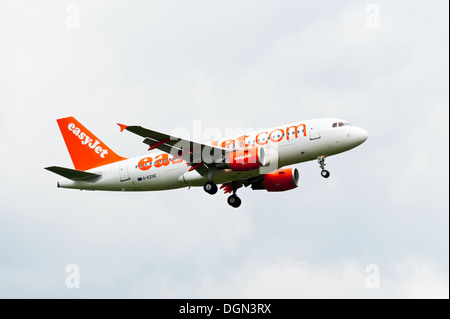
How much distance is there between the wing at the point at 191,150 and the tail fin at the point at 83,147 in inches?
266

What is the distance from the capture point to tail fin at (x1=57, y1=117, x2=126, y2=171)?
173ft

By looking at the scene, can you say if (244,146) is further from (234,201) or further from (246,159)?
(234,201)

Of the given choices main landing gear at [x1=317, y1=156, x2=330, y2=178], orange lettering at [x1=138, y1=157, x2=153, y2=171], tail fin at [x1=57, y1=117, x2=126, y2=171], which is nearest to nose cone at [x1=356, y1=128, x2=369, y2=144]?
main landing gear at [x1=317, y1=156, x2=330, y2=178]

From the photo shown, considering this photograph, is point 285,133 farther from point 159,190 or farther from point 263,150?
point 159,190

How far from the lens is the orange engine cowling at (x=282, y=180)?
51875mm

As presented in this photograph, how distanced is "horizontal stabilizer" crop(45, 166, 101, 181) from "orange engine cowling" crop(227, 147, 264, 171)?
10187 millimetres

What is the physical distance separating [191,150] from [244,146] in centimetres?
329

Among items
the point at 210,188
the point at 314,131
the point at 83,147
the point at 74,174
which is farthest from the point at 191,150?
the point at 83,147

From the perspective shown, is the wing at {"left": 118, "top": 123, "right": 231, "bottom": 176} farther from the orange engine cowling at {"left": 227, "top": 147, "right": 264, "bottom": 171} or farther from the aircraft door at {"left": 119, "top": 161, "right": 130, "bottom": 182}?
the aircraft door at {"left": 119, "top": 161, "right": 130, "bottom": 182}

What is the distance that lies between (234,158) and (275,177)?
6.37 metres

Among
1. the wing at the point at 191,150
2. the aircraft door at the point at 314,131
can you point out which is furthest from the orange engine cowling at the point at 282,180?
the aircraft door at the point at 314,131

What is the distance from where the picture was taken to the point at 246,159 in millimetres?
45906

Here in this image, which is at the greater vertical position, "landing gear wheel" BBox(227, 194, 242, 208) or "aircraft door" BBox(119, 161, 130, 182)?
"aircraft door" BBox(119, 161, 130, 182)

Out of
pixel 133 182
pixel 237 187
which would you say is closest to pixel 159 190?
pixel 133 182
